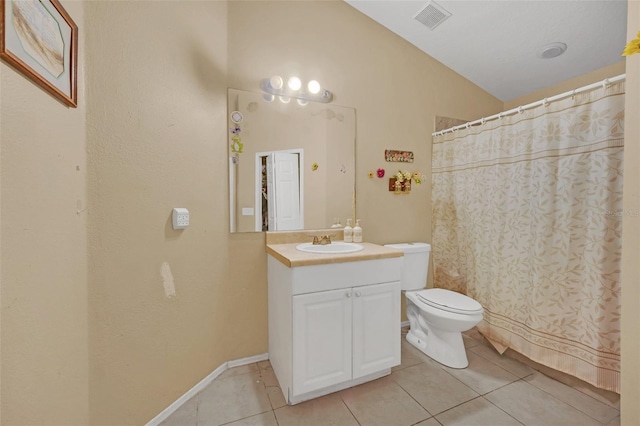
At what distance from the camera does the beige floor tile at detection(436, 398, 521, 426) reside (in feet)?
4.33

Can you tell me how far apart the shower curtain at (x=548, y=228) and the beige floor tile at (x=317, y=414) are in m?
1.28

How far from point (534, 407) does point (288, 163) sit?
2.04 m

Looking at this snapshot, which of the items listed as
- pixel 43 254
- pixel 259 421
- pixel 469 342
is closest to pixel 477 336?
pixel 469 342

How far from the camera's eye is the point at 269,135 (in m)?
1.82

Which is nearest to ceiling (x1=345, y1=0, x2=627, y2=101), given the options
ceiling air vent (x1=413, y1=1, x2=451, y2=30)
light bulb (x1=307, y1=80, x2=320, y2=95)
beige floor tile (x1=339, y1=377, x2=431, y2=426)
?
ceiling air vent (x1=413, y1=1, x2=451, y2=30)

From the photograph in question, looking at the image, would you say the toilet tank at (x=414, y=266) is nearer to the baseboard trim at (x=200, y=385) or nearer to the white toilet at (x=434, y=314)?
the white toilet at (x=434, y=314)

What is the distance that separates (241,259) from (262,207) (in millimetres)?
386

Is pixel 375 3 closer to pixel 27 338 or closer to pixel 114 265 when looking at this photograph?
pixel 114 265

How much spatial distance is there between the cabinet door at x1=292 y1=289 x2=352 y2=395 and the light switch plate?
708 mm

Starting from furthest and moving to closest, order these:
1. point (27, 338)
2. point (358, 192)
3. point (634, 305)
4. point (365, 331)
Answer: point (358, 192) → point (365, 331) → point (634, 305) → point (27, 338)

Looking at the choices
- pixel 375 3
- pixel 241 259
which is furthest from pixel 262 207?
pixel 375 3

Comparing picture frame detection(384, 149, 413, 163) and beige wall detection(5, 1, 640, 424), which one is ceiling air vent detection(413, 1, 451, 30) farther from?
picture frame detection(384, 149, 413, 163)

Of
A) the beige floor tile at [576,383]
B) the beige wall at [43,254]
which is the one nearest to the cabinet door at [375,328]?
the beige floor tile at [576,383]

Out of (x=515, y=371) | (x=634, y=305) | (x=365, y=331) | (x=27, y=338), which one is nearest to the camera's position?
(x=27, y=338)
